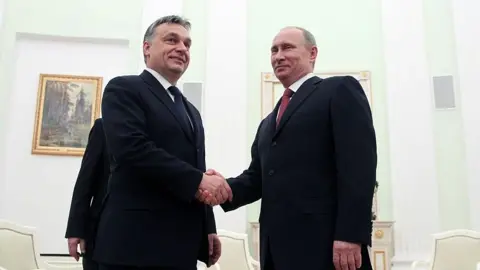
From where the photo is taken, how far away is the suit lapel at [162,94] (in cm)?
239

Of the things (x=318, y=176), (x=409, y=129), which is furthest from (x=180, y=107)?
(x=409, y=129)

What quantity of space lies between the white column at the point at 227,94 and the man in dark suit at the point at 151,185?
5.05 meters

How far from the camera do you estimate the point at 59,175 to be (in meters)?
7.52

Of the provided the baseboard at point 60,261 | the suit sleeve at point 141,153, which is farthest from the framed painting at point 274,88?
the suit sleeve at point 141,153

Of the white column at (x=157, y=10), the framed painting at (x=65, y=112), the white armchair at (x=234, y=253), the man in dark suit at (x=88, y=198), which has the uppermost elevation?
the white column at (x=157, y=10)

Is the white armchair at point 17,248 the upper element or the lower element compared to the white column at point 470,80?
lower

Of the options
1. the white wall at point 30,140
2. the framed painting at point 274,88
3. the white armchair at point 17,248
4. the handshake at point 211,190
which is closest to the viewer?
the handshake at point 211,190

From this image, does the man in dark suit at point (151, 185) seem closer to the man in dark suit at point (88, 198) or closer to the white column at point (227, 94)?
the man in dark suit at point (88, 198)

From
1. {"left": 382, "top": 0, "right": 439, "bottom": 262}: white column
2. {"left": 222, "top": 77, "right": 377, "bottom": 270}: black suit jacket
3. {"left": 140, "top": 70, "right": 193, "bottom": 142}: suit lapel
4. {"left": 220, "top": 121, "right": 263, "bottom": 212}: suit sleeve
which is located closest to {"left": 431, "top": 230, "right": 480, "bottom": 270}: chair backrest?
{"left": 382, "top": 0, "right": 439, "bottom": 262}: white column

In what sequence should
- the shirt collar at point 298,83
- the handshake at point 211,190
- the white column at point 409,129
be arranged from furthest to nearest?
Result: the white column at point 409,129 < the shirt collar at point 298,83 < the handshake at point 211,190

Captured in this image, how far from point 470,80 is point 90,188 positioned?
6282 millimetres

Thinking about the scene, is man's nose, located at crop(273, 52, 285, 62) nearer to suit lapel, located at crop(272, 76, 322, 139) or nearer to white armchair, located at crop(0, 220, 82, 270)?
suit lapel, located at crop(272, 76, 322, 139)

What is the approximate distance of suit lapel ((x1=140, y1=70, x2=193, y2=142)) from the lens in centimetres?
239

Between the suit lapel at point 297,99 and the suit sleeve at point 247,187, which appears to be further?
the suit sleeve at point 247,187
